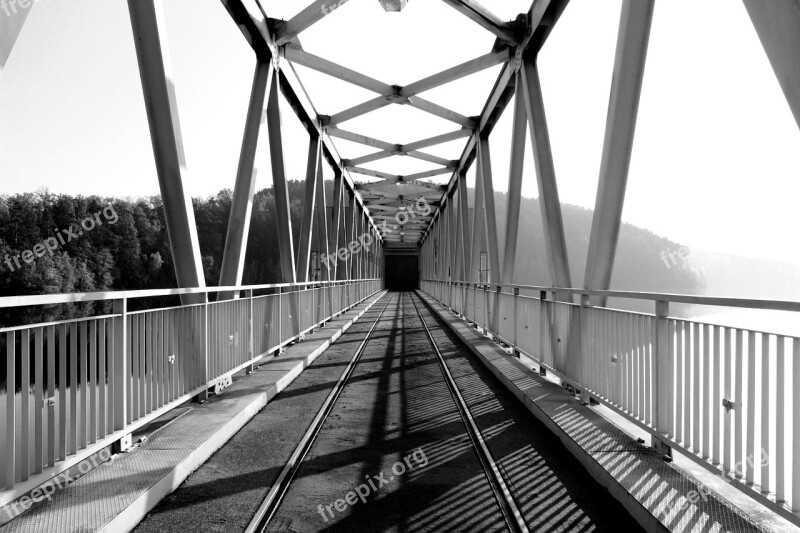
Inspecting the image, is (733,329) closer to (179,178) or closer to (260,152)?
(179,178)

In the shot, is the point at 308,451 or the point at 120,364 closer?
the point at 120,364

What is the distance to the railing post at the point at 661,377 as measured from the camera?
12.0 feet

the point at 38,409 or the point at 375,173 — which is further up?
the point at 375,173

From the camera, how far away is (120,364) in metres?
3.76

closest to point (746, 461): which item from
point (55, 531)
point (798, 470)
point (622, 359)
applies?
point (798, 470)

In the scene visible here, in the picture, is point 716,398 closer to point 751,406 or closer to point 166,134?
point 751,406

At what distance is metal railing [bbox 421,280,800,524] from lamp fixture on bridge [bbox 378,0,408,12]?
6.58 meters

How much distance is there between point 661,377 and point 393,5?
8.14 metres

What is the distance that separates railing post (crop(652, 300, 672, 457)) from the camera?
365cm

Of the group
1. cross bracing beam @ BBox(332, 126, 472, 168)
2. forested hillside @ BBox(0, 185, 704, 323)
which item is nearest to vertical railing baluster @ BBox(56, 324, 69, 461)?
forested hillside @ BBox(0, 185, 704, 323)

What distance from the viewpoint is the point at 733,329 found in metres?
2.95

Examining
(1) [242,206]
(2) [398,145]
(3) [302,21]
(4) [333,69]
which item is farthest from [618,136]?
(2) [398,145]

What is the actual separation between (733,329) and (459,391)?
3.99 m

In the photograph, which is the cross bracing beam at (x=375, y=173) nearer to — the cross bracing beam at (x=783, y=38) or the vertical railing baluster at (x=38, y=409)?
the cross bracing beam at (x=783, y=38)
